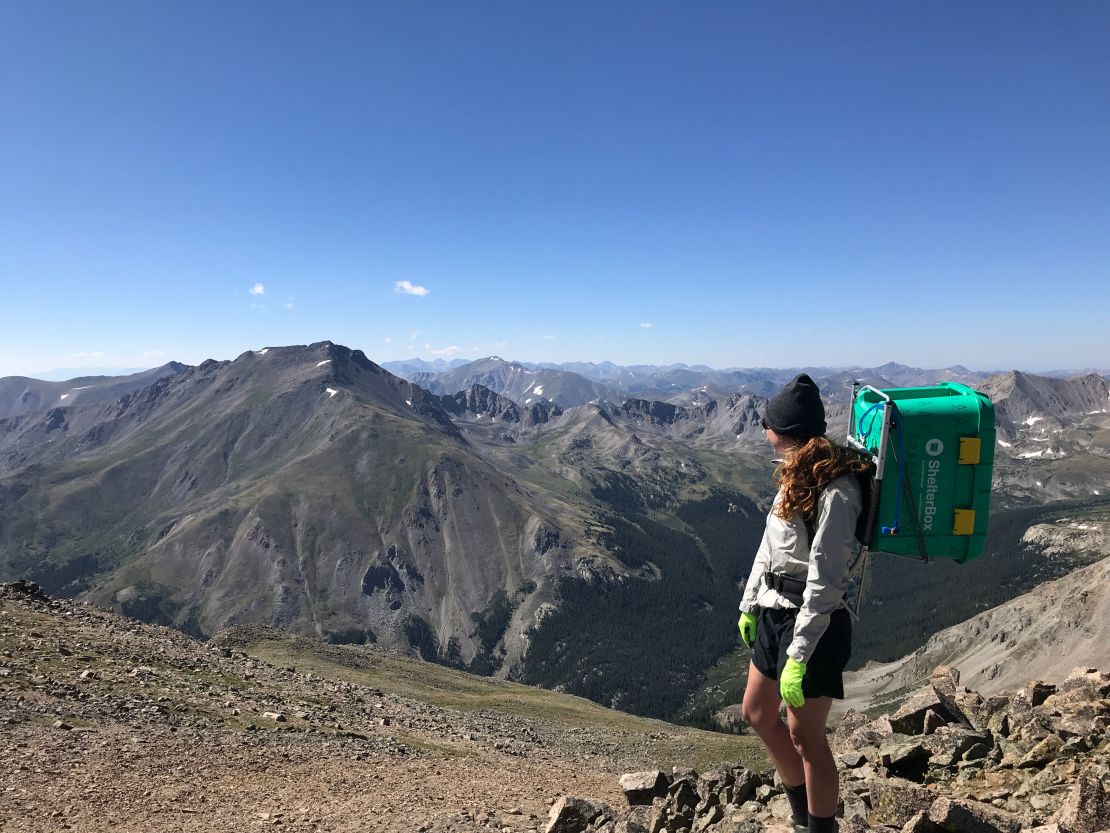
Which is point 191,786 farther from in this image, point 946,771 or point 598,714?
point 598,714

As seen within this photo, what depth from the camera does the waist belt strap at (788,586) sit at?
26.8 ft

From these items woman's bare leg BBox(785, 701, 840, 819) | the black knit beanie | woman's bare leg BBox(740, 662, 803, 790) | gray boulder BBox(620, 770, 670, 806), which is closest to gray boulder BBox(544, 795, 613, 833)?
gray boulder BBox(620, 770, 670, 806)

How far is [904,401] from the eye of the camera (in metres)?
8.24

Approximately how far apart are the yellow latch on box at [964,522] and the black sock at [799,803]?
183 inches

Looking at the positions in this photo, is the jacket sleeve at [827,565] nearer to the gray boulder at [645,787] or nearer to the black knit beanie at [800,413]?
the black knit beanie at [800,413]

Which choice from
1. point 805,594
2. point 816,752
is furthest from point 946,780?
point 805,594

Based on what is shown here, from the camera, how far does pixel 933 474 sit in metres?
7.91

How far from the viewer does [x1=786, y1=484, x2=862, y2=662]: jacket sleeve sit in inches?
298

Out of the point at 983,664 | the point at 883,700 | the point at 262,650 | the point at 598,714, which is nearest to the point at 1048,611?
the point at 983,664

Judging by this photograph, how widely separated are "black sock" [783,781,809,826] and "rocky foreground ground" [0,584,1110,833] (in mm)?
1317

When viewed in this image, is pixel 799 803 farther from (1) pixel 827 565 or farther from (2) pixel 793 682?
(1) pixel 827 565

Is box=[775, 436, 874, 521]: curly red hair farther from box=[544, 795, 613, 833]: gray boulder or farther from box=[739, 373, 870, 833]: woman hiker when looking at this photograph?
box=[544, 795, 613, 833]: gray boulder

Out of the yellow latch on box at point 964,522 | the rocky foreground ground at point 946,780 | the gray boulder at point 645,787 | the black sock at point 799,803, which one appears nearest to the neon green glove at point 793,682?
the black sock at point 799,803

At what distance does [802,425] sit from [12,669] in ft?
109
